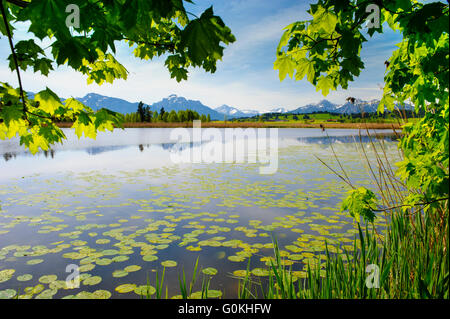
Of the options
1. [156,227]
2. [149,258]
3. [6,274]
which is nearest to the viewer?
Answer: [6,274]

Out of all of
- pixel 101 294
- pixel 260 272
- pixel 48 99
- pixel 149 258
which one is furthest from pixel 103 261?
pixel 48 99

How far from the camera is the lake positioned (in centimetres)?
345

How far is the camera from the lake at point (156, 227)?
3.45 m

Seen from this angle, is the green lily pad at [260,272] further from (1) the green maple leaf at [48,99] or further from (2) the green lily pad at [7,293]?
(1) the green maple leaf at [48,99]

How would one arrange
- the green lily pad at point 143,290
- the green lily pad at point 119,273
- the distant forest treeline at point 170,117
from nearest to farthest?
the green lily pad at point 143,290 < the green lily pad at point 119,273 < the distant forest treeline at point 170,117

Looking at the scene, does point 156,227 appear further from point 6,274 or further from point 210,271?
point 6,274

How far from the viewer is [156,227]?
4961 mm

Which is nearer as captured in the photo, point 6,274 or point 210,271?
point 6,274

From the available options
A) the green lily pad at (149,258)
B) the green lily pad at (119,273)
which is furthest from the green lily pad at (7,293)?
the green lily pad at (149,258)

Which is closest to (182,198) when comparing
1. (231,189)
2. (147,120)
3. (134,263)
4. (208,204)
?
(208,204)

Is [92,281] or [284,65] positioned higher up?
[284,65]

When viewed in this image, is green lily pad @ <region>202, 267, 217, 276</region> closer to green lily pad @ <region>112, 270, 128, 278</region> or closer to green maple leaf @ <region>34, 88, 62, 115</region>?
green lily pad @ <region>112, 270, 128, 278</region>

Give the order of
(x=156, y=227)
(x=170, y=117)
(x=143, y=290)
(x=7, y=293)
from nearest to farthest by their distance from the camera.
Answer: (x=7, y=293), (x=143, y=290), (x=156, y=227), (x=170, y=117)
